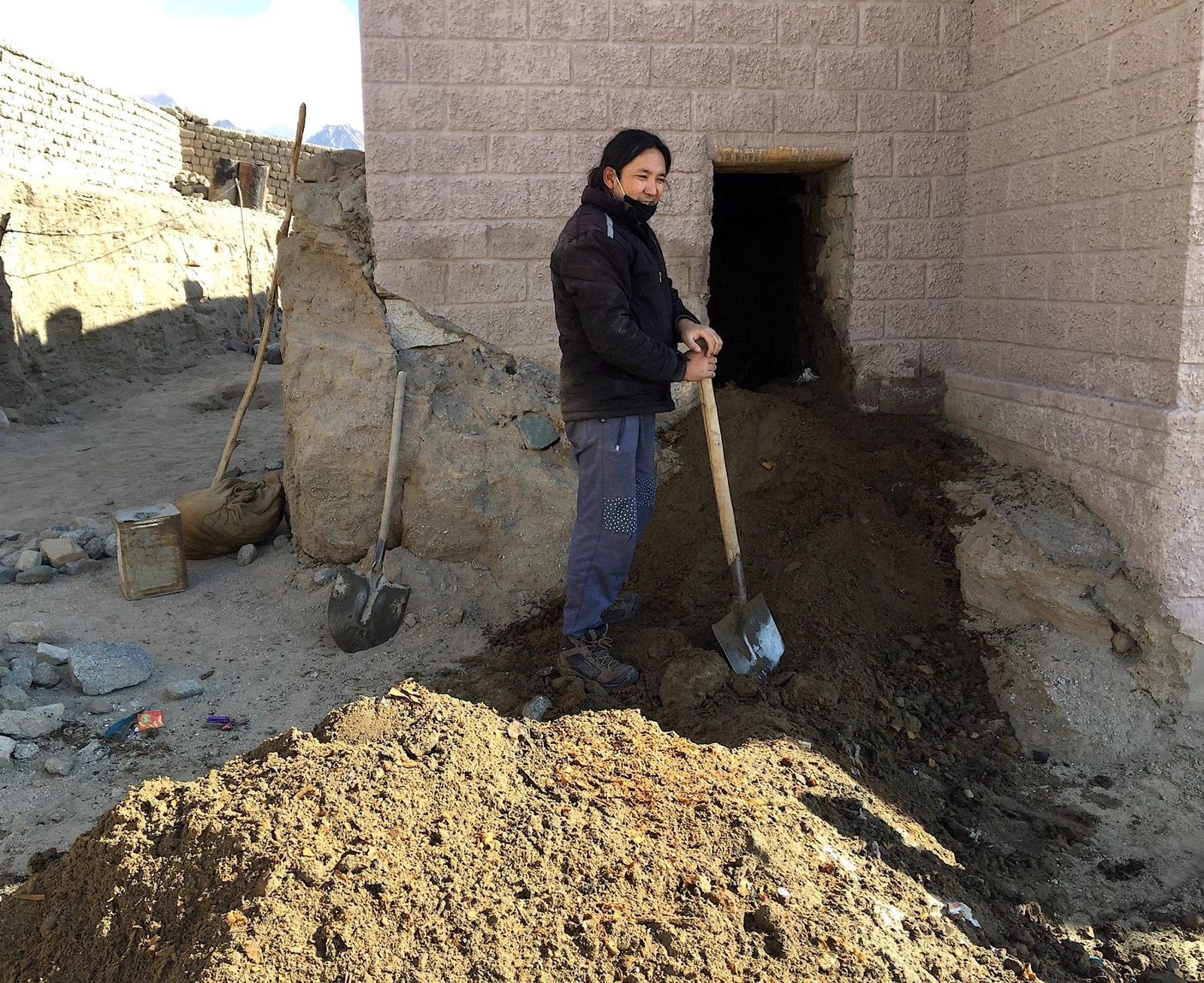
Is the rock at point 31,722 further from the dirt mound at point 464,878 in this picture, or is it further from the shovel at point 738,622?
the shovel at point 738,622

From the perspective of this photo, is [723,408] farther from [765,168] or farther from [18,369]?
[18,369]

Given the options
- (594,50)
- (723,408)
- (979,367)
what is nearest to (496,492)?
(723,408)

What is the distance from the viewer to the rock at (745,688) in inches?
135

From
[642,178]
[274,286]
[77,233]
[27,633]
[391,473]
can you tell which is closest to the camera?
[642,178]

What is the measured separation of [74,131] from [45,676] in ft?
27.2

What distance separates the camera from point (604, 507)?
358cm

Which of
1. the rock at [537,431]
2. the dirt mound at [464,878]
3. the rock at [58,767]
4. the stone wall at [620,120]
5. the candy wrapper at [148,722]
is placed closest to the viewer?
the dirt mound at [464,878]

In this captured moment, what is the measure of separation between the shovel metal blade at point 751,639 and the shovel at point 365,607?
1.46 meters

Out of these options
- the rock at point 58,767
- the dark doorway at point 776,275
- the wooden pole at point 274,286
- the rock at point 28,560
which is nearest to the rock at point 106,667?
the rock at point 58,767

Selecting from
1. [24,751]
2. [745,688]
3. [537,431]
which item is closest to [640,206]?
[537,431]

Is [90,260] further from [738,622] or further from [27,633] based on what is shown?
[738,622]

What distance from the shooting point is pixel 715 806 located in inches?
95.8

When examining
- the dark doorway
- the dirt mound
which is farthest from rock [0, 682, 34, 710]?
the dark doorway

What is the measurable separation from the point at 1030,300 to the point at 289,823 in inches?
146
